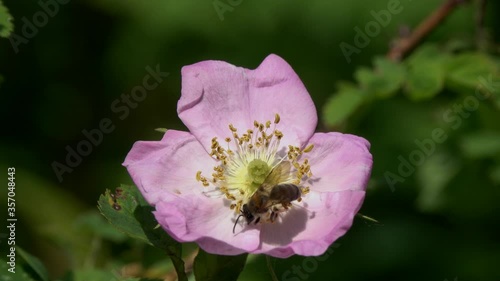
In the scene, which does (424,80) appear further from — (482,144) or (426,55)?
(482,144)

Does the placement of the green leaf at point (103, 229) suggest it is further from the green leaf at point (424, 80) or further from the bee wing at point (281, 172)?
the green leaf at point (424, 80)

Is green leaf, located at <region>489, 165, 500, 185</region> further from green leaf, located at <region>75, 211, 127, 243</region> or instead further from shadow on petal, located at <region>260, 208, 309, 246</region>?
green leaf, located at <region>75, 211, 127, 243</region>

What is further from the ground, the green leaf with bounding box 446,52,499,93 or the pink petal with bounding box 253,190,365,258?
the pink petal with bounding box 253,190,365,258

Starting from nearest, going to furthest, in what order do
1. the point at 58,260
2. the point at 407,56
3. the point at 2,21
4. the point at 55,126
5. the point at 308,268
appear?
the point at 2,21, the point at 308,268, the point at 407,56, the point at 58,260, the point at 55,126

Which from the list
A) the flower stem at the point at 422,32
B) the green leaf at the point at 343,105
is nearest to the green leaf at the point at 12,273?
the green leaf at the point at 343,105

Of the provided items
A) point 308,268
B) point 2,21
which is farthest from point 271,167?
point 2,21

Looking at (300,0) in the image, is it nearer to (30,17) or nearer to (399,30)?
(399,30)

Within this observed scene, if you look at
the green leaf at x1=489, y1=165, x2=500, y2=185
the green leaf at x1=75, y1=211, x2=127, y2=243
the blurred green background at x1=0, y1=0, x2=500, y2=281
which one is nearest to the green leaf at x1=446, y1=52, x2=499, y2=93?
the green leaf at x1=489, y1=165, x2=500, y2=185
